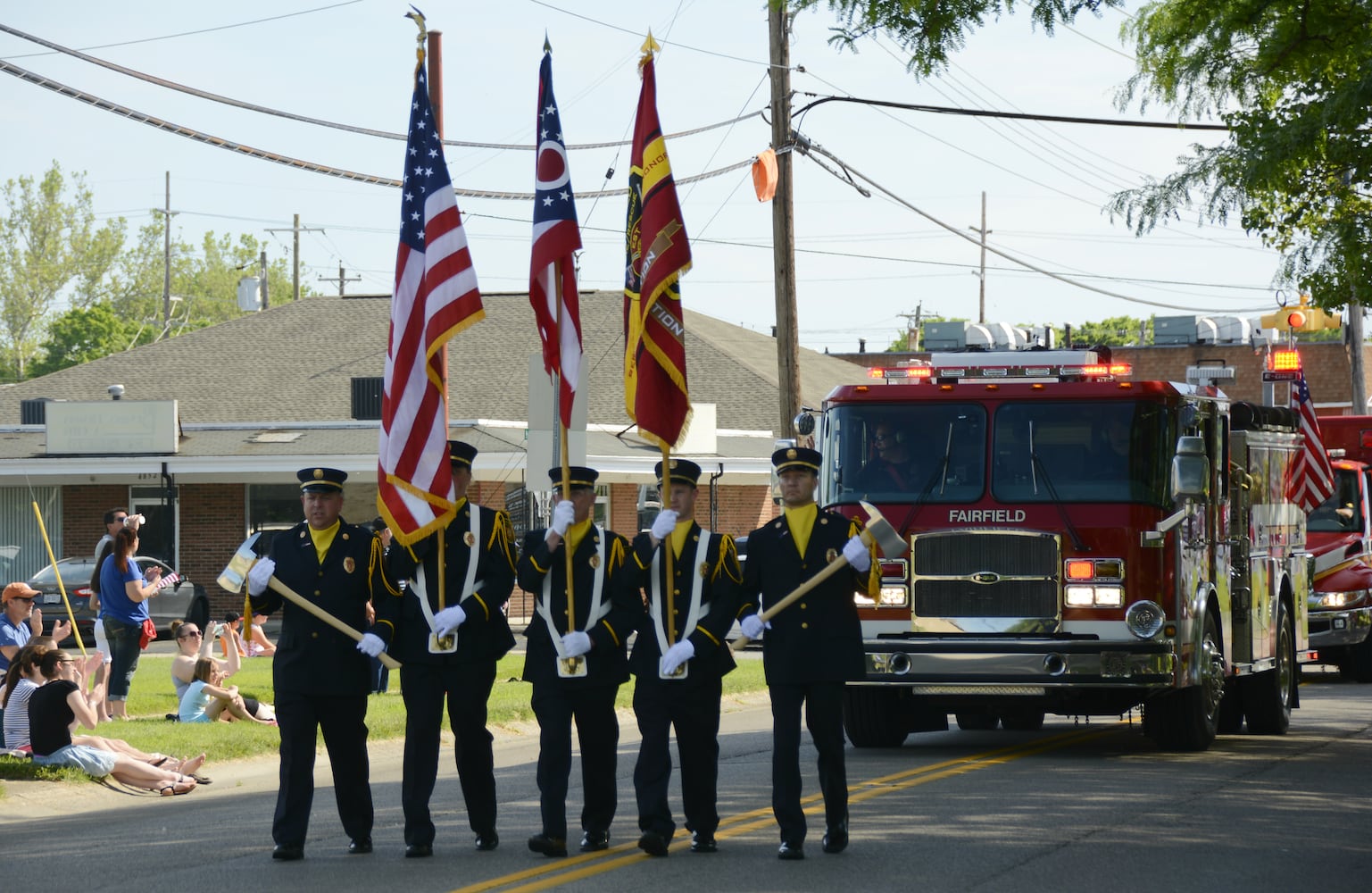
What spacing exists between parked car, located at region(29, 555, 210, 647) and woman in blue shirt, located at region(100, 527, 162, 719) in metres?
10.4

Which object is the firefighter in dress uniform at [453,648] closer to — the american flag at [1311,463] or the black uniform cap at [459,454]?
the black uniform cap at [459,454]

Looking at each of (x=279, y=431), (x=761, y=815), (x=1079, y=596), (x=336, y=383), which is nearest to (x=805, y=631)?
(x=761, y=815)

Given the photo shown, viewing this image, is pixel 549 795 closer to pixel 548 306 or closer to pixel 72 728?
pixel 548 306

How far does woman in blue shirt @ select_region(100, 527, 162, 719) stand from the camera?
16.6m

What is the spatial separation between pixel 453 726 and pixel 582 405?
18.8 feet

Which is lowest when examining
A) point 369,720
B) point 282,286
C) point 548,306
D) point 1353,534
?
point 369,720

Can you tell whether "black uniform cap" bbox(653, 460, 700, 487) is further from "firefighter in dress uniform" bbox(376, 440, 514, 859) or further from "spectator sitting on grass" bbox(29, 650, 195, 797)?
"spectator sitting on grass" bbox(29, 650, 195, 797)

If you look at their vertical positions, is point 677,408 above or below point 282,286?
below

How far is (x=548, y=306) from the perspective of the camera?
1051 cm

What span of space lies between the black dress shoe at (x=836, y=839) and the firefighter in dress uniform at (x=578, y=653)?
118cm

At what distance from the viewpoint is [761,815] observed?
11.1 meters

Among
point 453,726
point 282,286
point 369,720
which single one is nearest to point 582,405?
point 369,720

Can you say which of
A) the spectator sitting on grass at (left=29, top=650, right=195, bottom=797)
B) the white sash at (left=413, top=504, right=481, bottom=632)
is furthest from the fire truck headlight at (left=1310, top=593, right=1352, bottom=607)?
the white sash at (left=413, top=504, right=481, bottom=632)

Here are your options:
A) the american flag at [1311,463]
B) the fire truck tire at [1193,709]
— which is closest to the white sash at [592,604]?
the fire truck tire at [1193,709]
